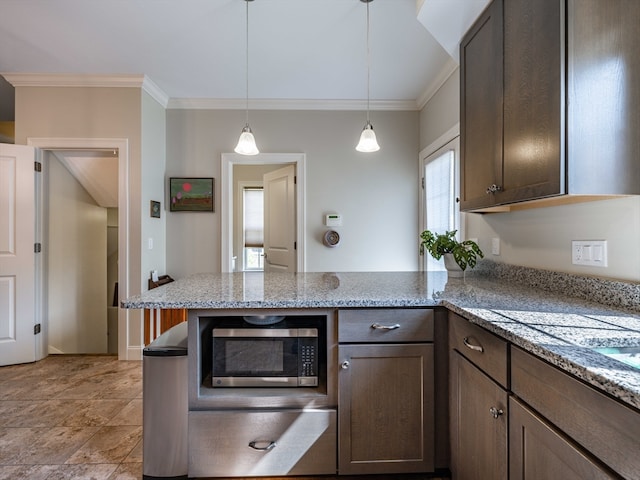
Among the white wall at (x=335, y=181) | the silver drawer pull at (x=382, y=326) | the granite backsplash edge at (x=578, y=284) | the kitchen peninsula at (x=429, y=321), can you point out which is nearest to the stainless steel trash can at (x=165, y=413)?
the kitchen peninsula at (x=429, y=321)

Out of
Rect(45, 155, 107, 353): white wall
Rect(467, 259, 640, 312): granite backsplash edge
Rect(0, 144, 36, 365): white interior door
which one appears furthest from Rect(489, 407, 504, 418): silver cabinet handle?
Rect(45, 155, 107, 353): white wall

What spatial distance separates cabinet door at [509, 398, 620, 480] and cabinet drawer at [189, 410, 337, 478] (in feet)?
2.36

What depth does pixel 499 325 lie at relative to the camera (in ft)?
3.36

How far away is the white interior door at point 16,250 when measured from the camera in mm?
2977

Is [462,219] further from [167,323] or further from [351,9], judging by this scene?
[167,323]

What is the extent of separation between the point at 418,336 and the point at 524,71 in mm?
1173

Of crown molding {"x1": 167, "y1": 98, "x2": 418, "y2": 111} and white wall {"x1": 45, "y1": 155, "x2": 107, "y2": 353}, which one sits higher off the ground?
crown molding {"x1": 167, "y1": 98, "x2": 418, "y2": 111}

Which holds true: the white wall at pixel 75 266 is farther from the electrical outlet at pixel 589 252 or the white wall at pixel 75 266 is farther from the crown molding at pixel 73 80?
the electrical outlet at pixel 589 252

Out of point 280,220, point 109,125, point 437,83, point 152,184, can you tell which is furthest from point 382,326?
point 109,125

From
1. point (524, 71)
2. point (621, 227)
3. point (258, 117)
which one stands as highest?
point (258, 117)

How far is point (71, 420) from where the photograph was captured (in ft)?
6.93

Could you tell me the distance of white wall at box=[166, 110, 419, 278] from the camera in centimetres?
361

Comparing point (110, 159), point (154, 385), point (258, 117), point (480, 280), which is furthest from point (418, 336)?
point (110, 159)

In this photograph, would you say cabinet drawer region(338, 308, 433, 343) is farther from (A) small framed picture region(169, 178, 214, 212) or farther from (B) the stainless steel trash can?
(A) small framed picture region(169, 178, 214, 212)
